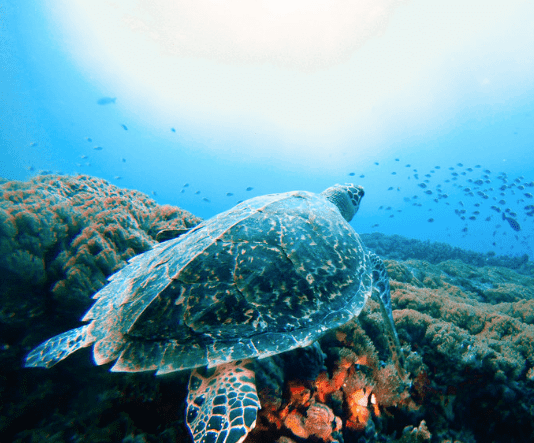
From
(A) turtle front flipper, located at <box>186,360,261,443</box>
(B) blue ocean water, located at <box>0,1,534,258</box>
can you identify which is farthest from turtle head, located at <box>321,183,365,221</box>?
(B) blue ocean water, located at <box>0,1,534,258</box>

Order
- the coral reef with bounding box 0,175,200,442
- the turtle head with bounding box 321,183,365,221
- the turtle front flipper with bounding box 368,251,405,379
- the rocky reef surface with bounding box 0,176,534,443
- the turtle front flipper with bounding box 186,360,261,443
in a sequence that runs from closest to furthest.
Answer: the turtle front flipper with bounding box 186,360,261,443 → the rocky reef surface with bounding box 0,176,534,443 → the coral reef with bounding box 0,175,200,442 → the turtle front flipper with bounding box 368,251,405,379 → the turtle head with bounding box 321,183,365,221

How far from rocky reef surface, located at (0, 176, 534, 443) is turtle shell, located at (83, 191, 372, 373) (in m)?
0.54

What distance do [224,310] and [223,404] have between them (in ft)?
2.27

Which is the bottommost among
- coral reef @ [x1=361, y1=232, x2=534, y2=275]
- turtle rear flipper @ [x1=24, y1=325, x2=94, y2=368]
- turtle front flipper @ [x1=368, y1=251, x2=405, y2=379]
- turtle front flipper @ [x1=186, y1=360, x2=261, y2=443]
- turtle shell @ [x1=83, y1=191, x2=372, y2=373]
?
coral reef @ [x1=361, y1=232, x2=534, y2=275]

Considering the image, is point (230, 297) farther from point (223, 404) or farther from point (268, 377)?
point (268, 377)

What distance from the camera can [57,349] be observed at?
1952 millimetres

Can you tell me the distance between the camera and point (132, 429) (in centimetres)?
192

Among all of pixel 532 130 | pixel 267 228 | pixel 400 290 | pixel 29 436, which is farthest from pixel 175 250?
pixel 532 130

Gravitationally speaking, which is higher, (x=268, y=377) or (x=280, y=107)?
(x=280, y=107)

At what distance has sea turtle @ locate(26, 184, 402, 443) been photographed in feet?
5.60

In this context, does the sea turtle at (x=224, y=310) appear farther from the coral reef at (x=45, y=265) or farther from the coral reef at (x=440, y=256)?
the coral reef at (x=440, y=256)

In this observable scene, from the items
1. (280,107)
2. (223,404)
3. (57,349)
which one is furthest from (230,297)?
(280,107)

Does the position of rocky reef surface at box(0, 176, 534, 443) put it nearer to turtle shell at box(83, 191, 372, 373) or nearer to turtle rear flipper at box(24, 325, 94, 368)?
turtle rear flipper at box(24, 325, 94, 368)

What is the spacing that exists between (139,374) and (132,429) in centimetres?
41
